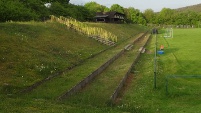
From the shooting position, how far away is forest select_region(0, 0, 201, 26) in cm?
3483

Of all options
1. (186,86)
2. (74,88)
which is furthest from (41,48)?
(186,86)

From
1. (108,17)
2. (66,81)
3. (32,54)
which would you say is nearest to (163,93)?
(66,81)

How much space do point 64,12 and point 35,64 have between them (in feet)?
126

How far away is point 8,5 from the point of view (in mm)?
33719

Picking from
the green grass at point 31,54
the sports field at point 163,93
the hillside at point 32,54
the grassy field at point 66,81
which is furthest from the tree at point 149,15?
the sports field at point 163,93

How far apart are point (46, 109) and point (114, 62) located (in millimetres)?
15601

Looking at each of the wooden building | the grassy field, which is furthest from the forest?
the grassy field

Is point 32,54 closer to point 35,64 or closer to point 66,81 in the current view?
point 35,64

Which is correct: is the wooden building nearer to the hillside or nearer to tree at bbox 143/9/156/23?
the hillside

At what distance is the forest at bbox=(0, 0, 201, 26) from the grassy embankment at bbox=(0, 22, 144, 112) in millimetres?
7507

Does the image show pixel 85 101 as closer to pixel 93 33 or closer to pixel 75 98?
pixel 75 98

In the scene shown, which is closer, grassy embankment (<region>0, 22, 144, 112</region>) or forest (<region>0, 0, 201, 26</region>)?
grassy embankment (<region>0, 22, 144, 112</region>)

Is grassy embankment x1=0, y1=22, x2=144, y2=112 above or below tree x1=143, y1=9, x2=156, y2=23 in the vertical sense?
below

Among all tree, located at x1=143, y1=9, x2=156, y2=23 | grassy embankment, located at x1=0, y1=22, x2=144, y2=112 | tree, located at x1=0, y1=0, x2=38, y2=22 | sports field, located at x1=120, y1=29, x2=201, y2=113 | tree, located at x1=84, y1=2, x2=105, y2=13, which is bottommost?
sports field, located at x1=120, y1=29, x2=201, y2=113
